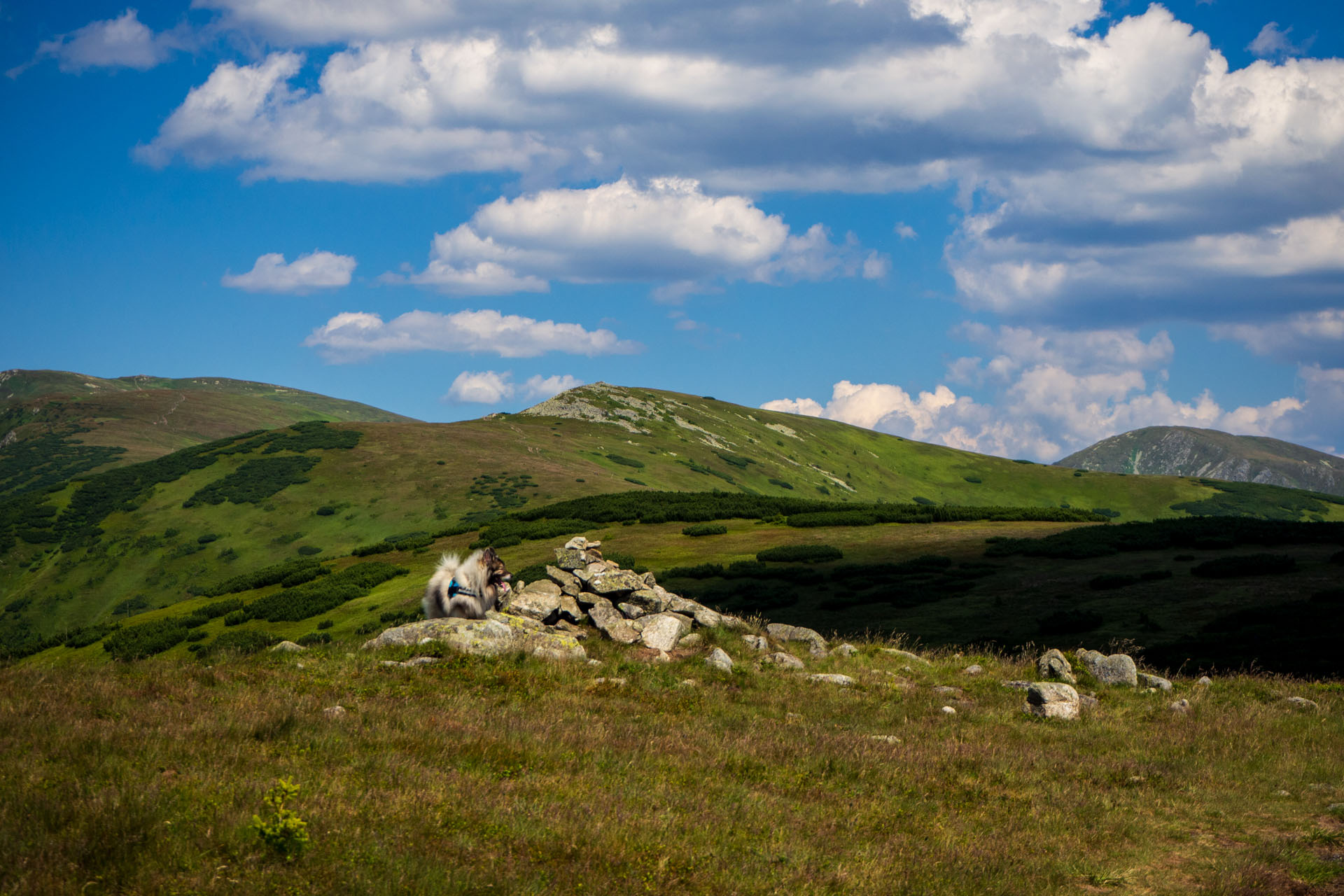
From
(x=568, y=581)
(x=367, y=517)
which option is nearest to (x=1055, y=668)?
(x=568, y=581)

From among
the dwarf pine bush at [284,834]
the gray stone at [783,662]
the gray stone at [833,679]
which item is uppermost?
the dwarf pine bush at [284,834]

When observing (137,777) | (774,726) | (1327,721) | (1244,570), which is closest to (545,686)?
(774,726)

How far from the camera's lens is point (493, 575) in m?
19.2

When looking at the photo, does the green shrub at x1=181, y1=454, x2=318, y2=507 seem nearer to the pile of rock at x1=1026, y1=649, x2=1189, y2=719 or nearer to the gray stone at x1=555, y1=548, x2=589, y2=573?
the gray stone at x1=555, y1=548, x2=589, y2=573

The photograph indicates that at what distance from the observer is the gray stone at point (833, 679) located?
16984 mm

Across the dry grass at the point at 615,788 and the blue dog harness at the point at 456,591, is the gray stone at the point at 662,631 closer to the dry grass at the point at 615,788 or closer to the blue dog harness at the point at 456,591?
the dry grass at the point at 615,788

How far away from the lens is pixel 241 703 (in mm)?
10984

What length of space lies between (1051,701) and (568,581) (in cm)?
1212

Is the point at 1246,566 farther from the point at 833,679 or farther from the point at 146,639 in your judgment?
the point at 146,639

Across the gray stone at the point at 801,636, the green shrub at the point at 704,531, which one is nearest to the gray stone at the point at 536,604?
the gray stone at the point at 801,636

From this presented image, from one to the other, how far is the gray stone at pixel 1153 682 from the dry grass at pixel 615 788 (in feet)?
6.56

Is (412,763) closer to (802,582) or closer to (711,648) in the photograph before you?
(711,648)

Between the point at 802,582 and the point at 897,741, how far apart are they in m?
25.0

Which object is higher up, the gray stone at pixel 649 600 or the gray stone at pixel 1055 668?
the gray stone at pixel 649 600
